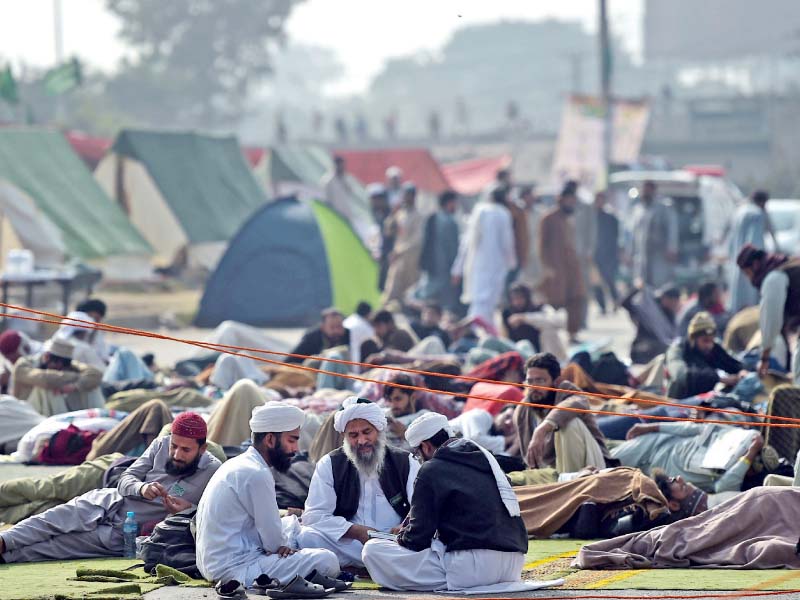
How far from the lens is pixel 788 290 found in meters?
11.4

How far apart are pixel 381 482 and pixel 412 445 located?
307mm

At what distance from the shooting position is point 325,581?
697 centimetres

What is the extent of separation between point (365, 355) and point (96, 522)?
5.20 m

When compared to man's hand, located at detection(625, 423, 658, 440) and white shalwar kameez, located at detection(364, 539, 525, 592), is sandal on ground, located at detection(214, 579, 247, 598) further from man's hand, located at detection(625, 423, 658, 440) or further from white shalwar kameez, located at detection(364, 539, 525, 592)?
man's hand, located at detection(625, 423, 658, 440)

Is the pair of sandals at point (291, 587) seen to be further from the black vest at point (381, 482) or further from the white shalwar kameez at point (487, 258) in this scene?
the white shalwar kameez at point (487, 258)

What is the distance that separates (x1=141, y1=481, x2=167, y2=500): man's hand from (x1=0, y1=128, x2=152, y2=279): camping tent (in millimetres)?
13803

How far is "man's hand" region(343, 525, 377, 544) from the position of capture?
7430 millimetres

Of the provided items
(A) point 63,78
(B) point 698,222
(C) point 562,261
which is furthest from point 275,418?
(A) point 63,78

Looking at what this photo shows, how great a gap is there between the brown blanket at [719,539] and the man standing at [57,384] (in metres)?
4.66

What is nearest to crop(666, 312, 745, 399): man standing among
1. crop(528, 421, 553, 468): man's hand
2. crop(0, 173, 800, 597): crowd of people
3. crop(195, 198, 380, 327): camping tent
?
crop(0, 173, 800, 597): crowd of people

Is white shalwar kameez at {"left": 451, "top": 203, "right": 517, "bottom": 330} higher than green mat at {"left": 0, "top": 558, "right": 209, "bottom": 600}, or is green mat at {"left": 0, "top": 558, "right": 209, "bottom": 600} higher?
white shalwar kameez at {"left": 451, "top": 203, "right": 517, "bottom": 330}

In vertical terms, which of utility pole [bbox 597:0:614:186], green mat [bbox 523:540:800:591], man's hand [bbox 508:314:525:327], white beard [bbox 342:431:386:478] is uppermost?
utility pole [bbox 597:0:614:186]

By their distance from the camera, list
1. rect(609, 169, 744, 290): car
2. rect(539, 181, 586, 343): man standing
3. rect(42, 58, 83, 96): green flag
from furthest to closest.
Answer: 1. rect(42, 58, 83, 96): green flag
2. rect(609, 169, 744, 290): car
3. rect(539, 181, 586, 343): man standing

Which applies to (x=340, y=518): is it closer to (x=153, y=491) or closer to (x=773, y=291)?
(x=153, y=491)
